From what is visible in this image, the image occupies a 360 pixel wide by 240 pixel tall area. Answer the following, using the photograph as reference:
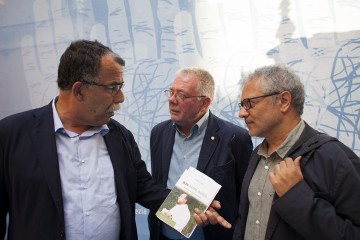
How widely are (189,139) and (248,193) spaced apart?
33.7 inches

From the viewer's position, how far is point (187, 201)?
1.84 metres

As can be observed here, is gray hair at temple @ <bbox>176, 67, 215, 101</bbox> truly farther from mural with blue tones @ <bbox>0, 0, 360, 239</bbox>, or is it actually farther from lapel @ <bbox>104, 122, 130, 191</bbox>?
lapel @ <bbox>104, 122, 130, 191</bbox>

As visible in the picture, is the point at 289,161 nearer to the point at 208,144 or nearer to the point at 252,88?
the point at 252,88

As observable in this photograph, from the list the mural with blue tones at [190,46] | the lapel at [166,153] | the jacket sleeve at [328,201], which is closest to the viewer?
the jacket sleeve at [328,201]

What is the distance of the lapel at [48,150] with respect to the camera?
1.58m

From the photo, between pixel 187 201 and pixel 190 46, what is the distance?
1.93 meters

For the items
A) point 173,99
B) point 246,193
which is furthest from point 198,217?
point 173,99

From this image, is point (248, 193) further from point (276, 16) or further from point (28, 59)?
point (28, 59)

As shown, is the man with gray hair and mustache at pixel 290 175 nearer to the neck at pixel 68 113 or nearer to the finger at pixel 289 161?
the finger at pixel 289 161

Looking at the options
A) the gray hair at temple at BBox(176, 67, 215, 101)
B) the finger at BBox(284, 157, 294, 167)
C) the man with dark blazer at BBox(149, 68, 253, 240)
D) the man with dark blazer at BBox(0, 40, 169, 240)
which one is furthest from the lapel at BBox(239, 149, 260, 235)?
the gray hair at temple at BBox(176, 67, 215, 101)

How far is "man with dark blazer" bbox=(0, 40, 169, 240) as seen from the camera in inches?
62.0

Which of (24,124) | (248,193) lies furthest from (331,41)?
(24,124)

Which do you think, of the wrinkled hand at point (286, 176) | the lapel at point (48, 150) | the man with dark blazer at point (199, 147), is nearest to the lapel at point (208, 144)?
the man with dark blazer at point (199, 147)

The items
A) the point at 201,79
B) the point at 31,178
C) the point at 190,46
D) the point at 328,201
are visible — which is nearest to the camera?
the point at 328,201
